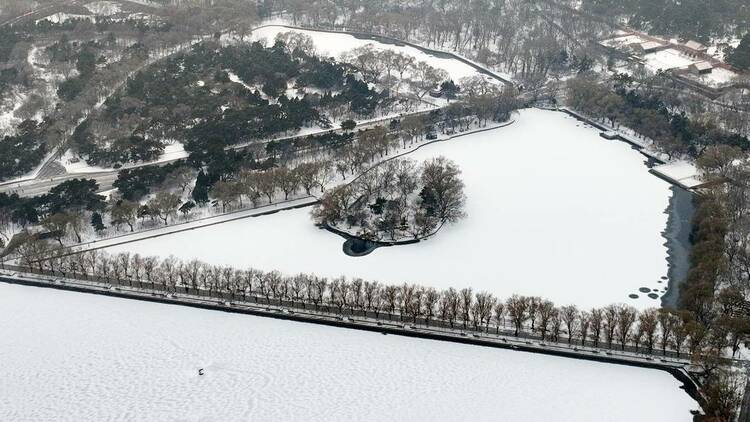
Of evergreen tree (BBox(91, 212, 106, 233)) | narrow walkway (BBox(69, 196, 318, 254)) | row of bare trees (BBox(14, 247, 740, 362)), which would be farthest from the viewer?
evergreen tree (BBox(91, 212, 106, 233))

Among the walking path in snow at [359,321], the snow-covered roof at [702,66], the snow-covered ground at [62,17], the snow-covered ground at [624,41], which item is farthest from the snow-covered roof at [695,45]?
the snow-covered ground at [62,17]

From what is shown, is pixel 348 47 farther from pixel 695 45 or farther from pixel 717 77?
pixel 717 77

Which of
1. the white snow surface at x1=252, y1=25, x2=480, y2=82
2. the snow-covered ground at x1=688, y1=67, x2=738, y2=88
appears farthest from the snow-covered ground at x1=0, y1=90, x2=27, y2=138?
the snow-covered ground at x1=688, y1=67, x2=738, y2=88

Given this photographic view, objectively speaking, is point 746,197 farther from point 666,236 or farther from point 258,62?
point 258,62

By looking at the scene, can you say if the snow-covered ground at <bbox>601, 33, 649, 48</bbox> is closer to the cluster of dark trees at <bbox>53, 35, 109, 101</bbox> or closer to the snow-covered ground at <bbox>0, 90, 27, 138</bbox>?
the cluster of dark trees at <bbox>53, 35, 109, 101</bbox>

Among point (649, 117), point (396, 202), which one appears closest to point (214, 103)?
point (396, 202)
